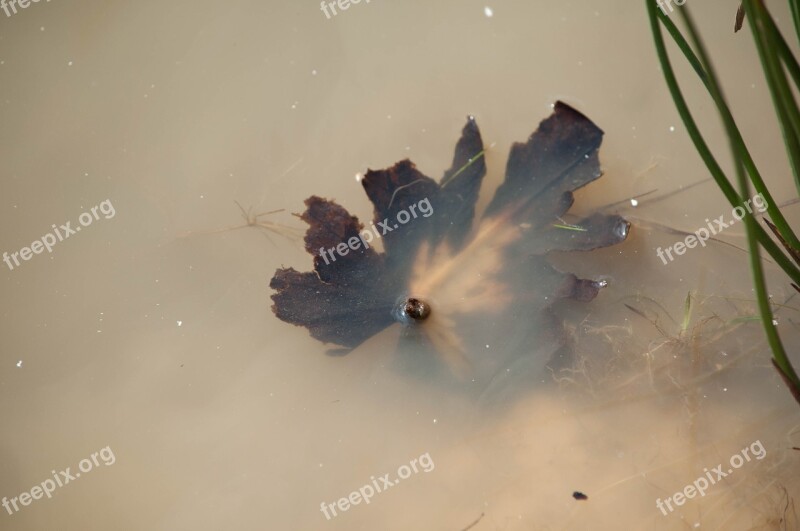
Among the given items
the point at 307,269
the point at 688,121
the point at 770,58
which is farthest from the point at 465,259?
the point at 770,58

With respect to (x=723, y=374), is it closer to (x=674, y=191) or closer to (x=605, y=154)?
(x=674, y=191)

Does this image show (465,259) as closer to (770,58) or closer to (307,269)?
(307,269)

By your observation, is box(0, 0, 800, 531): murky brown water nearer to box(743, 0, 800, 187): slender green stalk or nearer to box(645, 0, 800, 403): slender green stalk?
box(645, 0, 800, 403): slender green stalk

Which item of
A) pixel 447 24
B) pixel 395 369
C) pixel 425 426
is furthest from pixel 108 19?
pixel 425 426

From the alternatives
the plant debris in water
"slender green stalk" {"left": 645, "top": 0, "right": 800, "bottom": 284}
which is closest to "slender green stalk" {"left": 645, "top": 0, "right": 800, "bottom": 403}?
"slender green stalk" {"left": 645, "top": 0, "right": 800, "bottom": 284}

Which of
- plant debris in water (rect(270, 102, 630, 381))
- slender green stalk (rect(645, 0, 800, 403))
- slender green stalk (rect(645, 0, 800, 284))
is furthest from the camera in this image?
plant debris in water (rect(270, 102, 630, 381))

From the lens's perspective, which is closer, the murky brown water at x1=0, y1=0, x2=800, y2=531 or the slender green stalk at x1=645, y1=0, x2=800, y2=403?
the slender green stalk at x1=645, y1=0, x2=800, y2=403

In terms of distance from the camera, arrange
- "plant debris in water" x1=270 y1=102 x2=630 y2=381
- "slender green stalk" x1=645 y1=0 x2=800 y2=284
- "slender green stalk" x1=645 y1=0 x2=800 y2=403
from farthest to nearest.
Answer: "plant debris in water" x1=270 y1=102 x2=630 y2=381 < "slender green stalk" x1=645 y1=0 x2=800 y2=284 < "slender green stalk" x1=645 y1=0 x2=800 y2=403

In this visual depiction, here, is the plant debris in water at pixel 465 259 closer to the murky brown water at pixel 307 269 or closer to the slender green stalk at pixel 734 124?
the murky brown water at pixel 307 269
